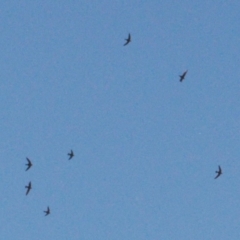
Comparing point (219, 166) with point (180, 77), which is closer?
point (180, 77)

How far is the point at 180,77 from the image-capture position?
142250mm

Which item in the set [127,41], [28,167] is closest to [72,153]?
[28,167]

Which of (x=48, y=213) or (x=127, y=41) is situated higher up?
(x=127, y=41)

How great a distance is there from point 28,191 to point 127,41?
23.3 m

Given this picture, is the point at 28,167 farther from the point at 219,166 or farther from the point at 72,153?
the point at 219,166

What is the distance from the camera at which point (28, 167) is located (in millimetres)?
140375

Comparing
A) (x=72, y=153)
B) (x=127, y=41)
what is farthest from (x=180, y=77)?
(x=72, y=153)

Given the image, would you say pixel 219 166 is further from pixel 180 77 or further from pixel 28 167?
pixel 28 167

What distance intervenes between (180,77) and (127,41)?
8.17 m

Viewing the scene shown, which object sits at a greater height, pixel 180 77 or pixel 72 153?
pixel 180 77

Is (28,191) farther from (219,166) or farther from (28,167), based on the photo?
(219,166)

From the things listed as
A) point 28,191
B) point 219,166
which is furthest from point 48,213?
point 219,166

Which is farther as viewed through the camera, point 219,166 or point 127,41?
point 219,166

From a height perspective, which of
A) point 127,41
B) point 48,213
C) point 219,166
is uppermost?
point 127,41
